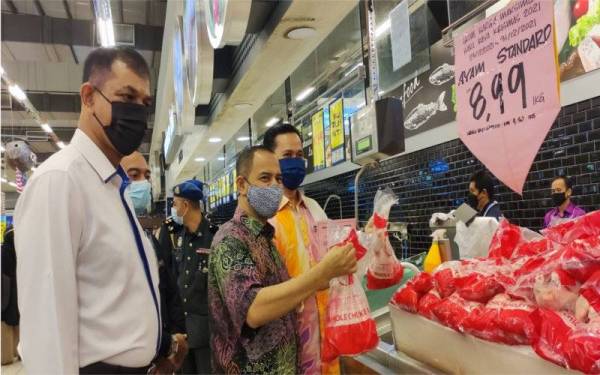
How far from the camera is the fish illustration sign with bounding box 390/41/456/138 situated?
Result: 15.4ft

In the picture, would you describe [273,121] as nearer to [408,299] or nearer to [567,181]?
[567,181]

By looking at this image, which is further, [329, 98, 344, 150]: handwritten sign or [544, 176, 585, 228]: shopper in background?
[329, 98, 344, 150]: handwritten sign

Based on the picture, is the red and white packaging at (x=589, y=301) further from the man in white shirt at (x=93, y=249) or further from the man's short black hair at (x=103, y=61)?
the man's short black hair at (x=103, y=61)

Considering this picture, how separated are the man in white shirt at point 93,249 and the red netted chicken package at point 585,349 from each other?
1.08 metres

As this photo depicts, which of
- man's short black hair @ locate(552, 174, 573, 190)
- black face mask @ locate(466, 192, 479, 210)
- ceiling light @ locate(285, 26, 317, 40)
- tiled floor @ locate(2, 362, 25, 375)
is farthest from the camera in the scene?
tiled floor @ locate(2, 362, 25, 375)

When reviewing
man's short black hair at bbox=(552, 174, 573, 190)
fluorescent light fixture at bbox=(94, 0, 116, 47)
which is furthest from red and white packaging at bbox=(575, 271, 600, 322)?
fluorescent light fixture at bbox=(94, 0, 116, 47)

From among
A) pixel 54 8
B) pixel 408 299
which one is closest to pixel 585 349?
pixel 408 299

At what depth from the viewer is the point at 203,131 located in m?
11.0

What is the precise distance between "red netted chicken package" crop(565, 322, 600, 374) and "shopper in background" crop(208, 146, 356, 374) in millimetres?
687

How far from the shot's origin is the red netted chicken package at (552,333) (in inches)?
38.3

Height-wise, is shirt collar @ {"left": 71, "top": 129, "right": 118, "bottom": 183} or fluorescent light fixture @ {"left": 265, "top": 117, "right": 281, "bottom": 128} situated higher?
fluorescent light fixture @ {"left": 265, "top": 117, "right": 281, "bottom": 128}

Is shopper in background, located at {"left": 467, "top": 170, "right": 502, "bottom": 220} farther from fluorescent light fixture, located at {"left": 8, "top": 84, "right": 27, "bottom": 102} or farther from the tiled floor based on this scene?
fluorescent light fixture, located at {"left": 8, "top": 84, "right": 27, "bottom": 102}

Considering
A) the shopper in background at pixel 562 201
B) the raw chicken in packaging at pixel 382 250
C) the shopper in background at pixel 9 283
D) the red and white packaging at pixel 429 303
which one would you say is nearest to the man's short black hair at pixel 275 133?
the raw chicken in packaging at pixel 382 250

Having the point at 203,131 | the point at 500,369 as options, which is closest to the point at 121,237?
the point at 500,369
